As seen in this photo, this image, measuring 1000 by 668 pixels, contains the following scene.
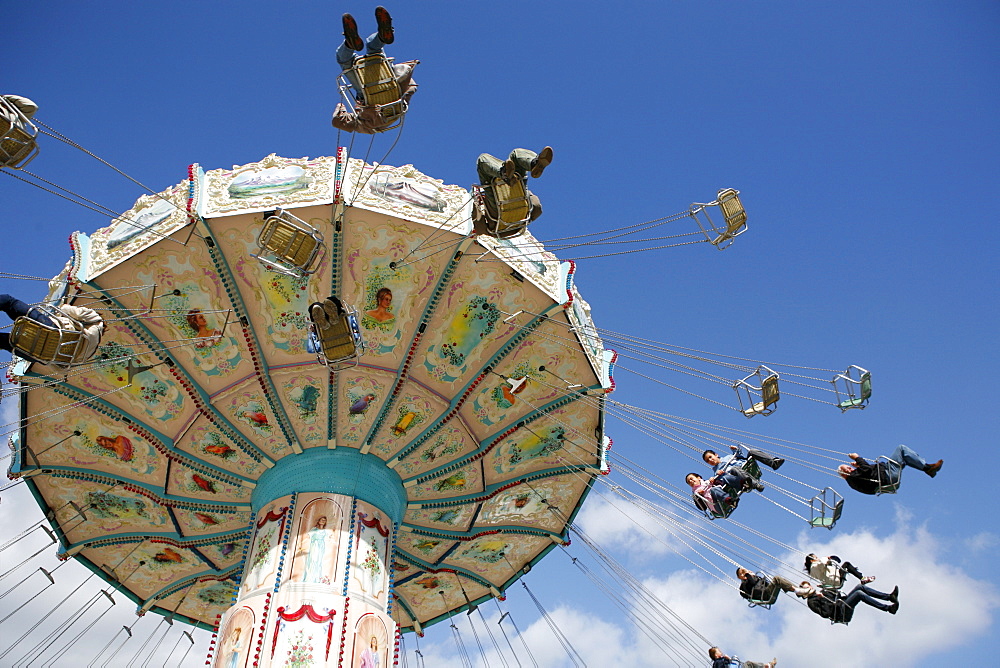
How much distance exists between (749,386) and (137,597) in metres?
11.5

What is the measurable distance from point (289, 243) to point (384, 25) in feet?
8.65

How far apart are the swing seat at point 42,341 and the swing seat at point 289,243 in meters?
2.20

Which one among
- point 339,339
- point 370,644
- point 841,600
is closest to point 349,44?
point 339,339

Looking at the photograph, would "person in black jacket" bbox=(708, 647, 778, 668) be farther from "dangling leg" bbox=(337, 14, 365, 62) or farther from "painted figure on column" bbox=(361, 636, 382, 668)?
"dangling leg" bbox=(337, 14, 365, 62)

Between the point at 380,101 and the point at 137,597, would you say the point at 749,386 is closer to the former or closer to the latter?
the point at 380,101

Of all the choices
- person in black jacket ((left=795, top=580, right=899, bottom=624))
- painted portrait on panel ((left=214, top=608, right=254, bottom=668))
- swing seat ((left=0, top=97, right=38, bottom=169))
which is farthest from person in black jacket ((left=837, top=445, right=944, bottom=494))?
swing seat ((left=0, top=97, right=38, bottom=169))

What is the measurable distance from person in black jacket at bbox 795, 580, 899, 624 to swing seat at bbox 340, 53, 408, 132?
290 inches

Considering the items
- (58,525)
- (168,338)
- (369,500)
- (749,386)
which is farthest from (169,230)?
(749,386)

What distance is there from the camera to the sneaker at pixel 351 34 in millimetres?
7473

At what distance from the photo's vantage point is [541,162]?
821 cm

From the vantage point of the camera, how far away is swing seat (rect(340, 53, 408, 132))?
7.94m

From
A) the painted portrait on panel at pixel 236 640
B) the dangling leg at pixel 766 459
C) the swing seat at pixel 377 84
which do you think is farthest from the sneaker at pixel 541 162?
the painted portrait on panel at pixel 236 640

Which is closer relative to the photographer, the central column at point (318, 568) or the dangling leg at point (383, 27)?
the dangling leg at point (383, 27)

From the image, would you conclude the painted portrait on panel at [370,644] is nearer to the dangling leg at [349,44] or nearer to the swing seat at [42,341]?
the swing seat at [42,341]
